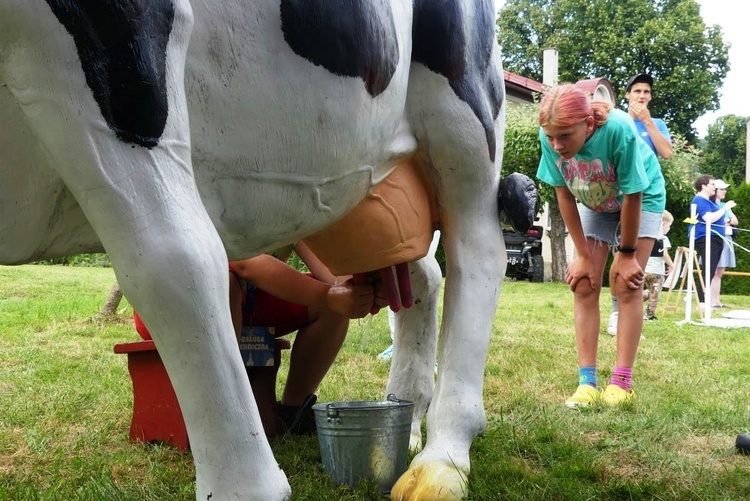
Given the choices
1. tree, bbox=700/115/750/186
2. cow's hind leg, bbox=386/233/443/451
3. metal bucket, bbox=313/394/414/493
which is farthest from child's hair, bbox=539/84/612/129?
tree, bbox=700/115/750/186

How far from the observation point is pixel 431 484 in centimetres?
183

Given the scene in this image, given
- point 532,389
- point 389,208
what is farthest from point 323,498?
point 532,389

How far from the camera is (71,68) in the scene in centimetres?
105

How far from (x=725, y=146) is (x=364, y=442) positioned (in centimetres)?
4234

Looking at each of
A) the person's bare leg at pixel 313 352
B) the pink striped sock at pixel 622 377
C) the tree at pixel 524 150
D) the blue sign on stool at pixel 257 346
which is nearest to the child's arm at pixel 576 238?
the pink striped sock at pixel 622 377

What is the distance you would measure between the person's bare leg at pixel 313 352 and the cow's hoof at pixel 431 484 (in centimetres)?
91

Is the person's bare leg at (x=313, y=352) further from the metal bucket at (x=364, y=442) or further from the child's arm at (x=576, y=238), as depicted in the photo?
the child's arm at (x=576, y=238)

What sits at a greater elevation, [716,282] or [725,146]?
[725,146]

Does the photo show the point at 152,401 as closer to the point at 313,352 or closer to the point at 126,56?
the point at 313,352

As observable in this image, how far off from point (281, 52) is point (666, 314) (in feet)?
26.1

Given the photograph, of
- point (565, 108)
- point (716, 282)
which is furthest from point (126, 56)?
point (716, 282)

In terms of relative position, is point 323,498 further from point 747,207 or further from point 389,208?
point 747,207

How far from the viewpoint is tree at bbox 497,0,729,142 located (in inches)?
1097

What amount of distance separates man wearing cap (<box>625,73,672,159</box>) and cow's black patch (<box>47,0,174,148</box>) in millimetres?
3723
